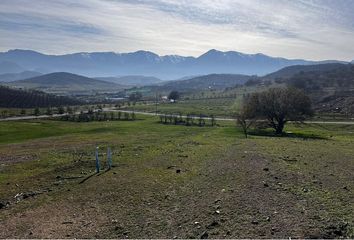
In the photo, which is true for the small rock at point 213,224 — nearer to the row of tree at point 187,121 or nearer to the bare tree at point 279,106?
the bare tree at point 279,106

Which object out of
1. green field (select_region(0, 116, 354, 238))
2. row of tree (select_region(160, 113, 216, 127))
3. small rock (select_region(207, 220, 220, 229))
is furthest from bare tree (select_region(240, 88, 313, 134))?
small rock (select_region(207, 220, 220, 229))

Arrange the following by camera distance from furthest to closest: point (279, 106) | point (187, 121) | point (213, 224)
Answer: point (187, 121) → point (279, 106) → point (213, 224)

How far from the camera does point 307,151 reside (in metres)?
30.0

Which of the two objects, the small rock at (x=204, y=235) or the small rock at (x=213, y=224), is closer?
the small rock at (x=204, y=235)

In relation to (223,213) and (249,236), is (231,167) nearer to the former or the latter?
(223,213)

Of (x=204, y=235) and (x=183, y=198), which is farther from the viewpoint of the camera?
(x=183, y=198)

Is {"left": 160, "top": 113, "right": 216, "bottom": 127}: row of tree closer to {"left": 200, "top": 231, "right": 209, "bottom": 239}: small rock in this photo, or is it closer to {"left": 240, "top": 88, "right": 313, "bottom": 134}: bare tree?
{"left": 240, "top": 88, "right": 313, "bottom": 134}: bare tree

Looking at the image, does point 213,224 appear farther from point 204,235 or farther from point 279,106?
point 279,106

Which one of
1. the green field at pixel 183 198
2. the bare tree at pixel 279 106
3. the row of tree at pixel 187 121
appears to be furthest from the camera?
the row of tree at pixel 187 121

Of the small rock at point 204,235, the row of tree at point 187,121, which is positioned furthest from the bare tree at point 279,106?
Result: the small rock at point 204,235

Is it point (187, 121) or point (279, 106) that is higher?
point (279, 106)

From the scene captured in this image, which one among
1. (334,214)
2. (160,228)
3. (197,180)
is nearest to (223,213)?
(160,228)

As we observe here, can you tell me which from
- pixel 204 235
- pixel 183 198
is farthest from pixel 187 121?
pixel 204 235

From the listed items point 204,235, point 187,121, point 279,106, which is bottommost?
point 187,121
